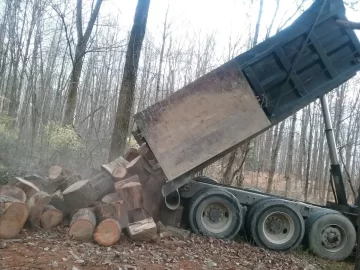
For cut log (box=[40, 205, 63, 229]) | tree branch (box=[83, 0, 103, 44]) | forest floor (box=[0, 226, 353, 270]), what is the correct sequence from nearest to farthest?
forest floor (box=[0, 226, 353, 270]) < cut log (box=[40, 205, 63, 229]) < tree branch (box=[83, 0, 103, 44])

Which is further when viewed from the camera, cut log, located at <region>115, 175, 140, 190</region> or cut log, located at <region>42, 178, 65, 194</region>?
cut log, located at <region>42, 178, 65, 194</region>

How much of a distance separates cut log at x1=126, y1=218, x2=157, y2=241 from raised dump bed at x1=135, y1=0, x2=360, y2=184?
91 centimetres

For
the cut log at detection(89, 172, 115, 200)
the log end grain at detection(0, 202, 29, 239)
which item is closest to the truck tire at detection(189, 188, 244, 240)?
the cut log at detection(89, 172, 115, 200)

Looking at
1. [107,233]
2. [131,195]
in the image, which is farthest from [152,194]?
[107,233]

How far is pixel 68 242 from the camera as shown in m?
5.25

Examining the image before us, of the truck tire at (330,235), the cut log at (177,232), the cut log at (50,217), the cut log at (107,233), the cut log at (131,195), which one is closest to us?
the cut log at (107,233)

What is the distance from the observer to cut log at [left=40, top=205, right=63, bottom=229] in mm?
5801

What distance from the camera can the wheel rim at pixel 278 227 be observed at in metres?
6.93

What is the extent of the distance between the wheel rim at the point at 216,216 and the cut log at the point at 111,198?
1717mm

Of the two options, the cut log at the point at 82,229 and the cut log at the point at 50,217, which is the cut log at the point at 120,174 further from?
the cut log at the point at 82,229

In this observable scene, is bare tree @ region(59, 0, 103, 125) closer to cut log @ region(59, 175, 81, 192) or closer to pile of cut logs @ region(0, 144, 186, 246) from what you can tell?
cut log @ region(59, 175, 81, 192)

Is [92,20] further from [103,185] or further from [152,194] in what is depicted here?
[152,194]

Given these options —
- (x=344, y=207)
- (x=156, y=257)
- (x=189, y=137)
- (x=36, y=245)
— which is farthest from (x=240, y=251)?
(x=36, y=245)

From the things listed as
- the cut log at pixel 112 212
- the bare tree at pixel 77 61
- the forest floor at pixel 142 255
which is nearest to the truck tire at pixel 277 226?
the forest floor at pixel 142 255
